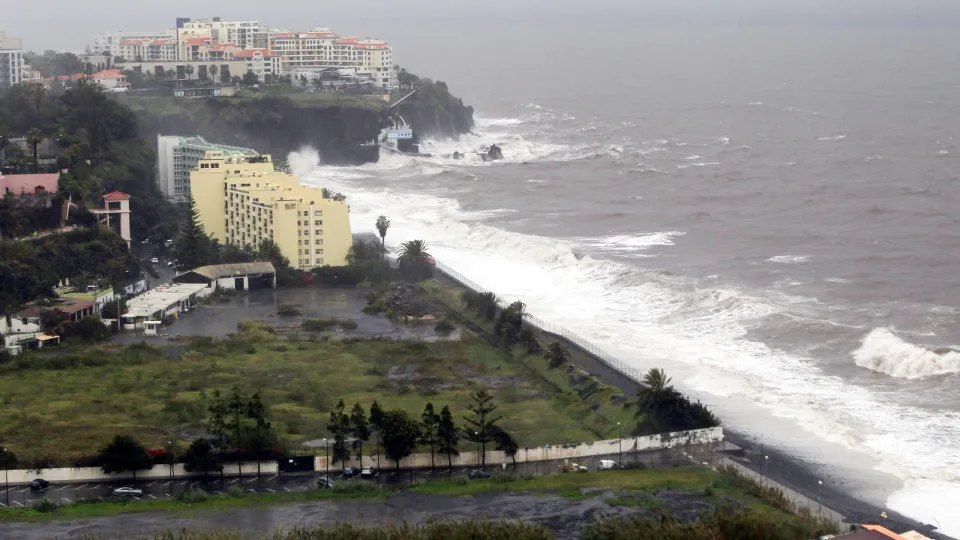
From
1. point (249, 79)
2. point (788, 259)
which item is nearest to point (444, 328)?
point (788, 259)

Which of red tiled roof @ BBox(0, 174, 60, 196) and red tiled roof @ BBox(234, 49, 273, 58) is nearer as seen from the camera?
red tiled roof @ BBox(0, 174, 60, 196)

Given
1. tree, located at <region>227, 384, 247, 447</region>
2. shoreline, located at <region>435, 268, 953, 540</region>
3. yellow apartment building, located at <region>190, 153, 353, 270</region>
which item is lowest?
shoreline, located at <region>435, 268, 953, 540</region>

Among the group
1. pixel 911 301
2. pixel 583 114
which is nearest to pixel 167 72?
pixel 583 114

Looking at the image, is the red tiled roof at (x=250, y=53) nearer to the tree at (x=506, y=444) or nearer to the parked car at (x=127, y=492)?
the tree at (x=506, y=444)

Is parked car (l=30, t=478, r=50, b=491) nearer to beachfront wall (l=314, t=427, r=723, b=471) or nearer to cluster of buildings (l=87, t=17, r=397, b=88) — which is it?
beachfront wall (l=314, t=427, r=723, b=471)

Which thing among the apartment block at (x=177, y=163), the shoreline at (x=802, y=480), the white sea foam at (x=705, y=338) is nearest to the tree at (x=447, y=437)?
the shoreline at (x=802, y=480)

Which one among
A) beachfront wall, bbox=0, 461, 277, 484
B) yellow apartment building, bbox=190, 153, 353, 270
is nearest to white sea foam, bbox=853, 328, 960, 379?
beachfront wall, bbox=0, 461, 277, 484
